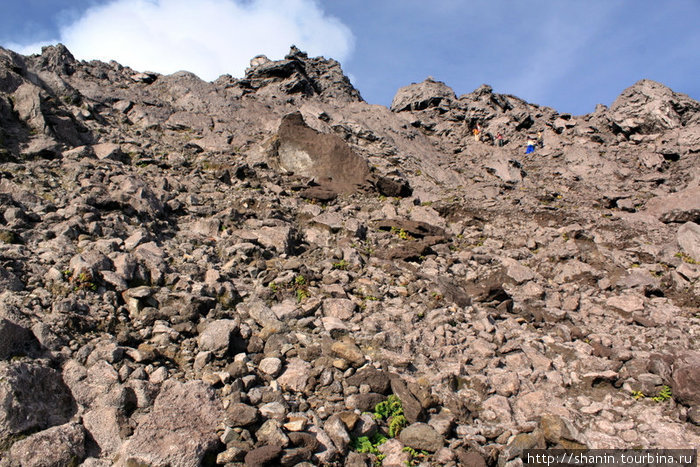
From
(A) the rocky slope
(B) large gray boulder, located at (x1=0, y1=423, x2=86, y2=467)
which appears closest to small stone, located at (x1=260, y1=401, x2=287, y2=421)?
(A) the rocky slope

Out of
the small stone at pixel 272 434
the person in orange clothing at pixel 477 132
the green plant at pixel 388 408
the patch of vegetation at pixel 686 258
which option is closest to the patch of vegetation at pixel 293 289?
the green plant at pixel 388 408

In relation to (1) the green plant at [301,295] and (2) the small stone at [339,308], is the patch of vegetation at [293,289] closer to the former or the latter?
(1) the green plant at [301,295]

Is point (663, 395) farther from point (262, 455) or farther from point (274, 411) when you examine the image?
point (262, 455)

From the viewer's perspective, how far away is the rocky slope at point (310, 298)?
17.9 feet

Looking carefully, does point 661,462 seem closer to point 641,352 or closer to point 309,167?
point 641,352

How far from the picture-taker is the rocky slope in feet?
17.9

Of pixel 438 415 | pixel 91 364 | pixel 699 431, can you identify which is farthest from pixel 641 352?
pixel 91 364

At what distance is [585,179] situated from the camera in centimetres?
1973

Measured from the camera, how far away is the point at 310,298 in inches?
343

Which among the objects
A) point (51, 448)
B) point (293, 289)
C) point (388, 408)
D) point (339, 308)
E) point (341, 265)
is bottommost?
point (51, 448)

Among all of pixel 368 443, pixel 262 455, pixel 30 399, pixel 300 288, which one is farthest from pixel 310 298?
pixel 30 399

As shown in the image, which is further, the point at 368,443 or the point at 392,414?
the point at 392,414

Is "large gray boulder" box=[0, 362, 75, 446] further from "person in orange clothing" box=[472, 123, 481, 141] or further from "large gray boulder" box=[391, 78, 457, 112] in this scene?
"large gray boulder" box=[391, 78, 457, 112]

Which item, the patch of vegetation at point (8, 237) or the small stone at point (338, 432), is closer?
the small stone at point (338, 432)
